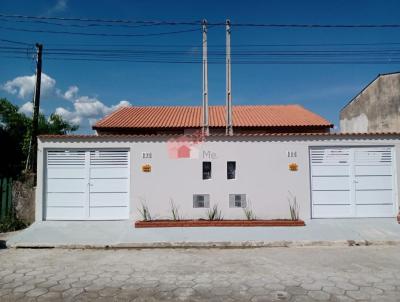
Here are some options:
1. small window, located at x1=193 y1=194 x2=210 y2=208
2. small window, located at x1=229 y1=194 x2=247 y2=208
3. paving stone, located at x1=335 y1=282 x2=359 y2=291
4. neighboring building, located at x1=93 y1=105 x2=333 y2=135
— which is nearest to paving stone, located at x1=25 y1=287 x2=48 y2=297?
paving stone, located at x1=335 y1=282 x2=359 y2=291

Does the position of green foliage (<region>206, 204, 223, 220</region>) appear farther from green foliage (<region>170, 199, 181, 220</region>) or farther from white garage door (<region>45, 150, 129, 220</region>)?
white garage door (<region>45, 150, 129, 220</region>)

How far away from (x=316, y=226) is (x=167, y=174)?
4.70 m

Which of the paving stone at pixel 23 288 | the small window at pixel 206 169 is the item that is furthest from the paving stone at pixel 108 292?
the small window at pixel 206 169

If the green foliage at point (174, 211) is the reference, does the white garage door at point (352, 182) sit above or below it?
above

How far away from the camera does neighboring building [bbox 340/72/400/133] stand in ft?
51.0

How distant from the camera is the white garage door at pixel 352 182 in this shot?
9938 millimetres

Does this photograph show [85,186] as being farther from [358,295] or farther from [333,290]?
[358,295]

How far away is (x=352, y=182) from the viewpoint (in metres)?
9.97

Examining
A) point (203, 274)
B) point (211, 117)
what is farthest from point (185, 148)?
point (211, 117)

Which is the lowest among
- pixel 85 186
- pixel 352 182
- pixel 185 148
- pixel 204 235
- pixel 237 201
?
pixel 204 235

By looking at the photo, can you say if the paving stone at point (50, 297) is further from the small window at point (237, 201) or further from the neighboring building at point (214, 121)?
the neighboring building at point (214, 121)

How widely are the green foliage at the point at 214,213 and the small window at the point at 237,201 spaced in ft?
1.45

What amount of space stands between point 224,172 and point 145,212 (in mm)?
2774

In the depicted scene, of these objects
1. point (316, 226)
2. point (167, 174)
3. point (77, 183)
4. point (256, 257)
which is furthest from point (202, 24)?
point (256, 257)
